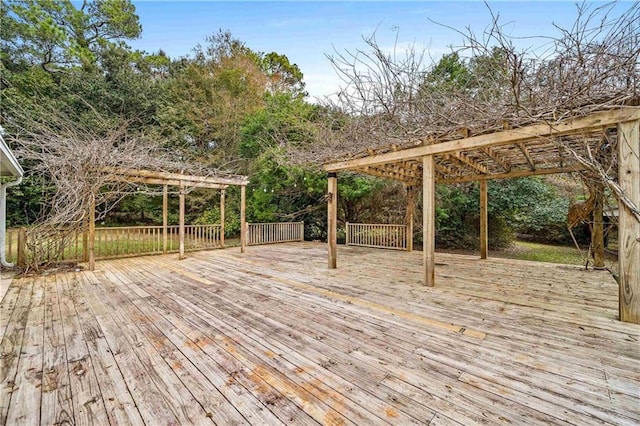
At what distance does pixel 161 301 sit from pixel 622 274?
5293mm

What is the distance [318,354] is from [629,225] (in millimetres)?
3394

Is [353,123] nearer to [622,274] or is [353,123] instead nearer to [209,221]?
[622,274]

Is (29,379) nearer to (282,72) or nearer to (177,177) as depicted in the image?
(177,177)

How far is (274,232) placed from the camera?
10.5m

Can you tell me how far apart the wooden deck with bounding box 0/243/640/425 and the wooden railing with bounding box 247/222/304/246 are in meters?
5.61

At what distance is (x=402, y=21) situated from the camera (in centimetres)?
417

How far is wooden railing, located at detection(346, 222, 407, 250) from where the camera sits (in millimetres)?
8594

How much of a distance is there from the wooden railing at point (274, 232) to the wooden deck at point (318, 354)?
561 centimetres

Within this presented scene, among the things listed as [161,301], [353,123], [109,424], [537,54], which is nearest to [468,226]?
[353,123]

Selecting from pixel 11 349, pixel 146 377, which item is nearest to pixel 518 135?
pixel 146 377

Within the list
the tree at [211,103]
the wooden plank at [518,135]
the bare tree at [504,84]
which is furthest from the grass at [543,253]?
the tree at [211,103]

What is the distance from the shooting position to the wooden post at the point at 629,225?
2.74 m

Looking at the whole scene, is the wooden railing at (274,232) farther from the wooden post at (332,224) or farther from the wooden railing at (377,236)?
the wooden post at (332,224)

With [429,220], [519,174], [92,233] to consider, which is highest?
[519,174]
